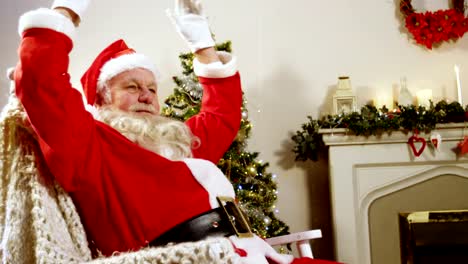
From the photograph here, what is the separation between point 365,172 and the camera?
10.3 feet

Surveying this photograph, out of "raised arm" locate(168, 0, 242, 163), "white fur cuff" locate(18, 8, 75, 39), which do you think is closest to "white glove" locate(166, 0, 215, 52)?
"raised arm" locate(168, 0, 242, 163)

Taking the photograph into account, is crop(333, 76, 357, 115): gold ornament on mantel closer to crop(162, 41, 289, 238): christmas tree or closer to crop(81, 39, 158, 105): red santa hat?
crop(162, 41, 289, 238): christmas tree

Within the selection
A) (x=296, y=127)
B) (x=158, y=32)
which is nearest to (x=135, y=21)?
(x=158, y=32)

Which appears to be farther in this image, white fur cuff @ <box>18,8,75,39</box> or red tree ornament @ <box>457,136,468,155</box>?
red tree ornament @ <box>457,136,468,155</box>

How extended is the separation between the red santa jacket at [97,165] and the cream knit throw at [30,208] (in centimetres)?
4

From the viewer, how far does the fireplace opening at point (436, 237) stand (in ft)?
10.1

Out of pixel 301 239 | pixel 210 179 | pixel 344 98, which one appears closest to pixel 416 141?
pixel 344 98

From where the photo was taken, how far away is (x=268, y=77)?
3.60 m

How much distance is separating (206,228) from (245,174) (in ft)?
4.72

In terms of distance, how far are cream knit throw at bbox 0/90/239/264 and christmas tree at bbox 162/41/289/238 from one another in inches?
59.5

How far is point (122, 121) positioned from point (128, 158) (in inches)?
8.3

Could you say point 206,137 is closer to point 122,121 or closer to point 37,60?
point 122,121

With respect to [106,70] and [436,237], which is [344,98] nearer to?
[436,237]

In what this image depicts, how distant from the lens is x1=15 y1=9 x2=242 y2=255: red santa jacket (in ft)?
4.41
